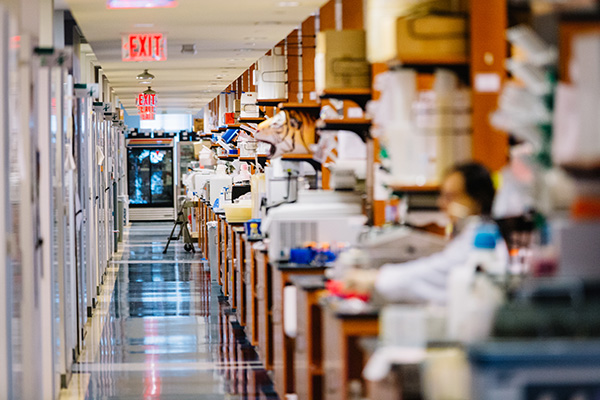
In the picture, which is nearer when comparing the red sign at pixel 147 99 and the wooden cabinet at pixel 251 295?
the wooden cabinet at pixel 251 295

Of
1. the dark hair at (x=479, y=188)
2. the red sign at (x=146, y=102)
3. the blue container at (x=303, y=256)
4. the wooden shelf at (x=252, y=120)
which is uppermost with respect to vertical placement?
the red sign at (x=146, y=102)

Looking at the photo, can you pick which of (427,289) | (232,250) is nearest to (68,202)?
(232,250)

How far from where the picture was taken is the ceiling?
9.38 m

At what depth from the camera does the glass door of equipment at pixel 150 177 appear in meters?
28.7

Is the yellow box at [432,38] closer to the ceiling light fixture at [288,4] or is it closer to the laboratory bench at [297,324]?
the laboratory bench at [297,324]

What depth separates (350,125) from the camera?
657 centimetres

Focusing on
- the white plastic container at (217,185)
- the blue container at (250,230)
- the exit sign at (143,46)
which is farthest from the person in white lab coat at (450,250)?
the white plastic container at (217,185)

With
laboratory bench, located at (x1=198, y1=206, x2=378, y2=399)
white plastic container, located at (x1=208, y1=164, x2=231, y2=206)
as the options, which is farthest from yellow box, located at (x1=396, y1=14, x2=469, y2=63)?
white plastic container, located at (x1=208, y1=164, x2=231, y2=206)

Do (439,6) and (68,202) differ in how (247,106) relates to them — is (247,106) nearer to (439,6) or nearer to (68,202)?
(68,202)

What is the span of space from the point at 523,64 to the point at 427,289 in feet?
3.28

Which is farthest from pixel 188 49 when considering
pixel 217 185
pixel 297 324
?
pixel 297 324

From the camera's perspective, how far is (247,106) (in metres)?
13.3

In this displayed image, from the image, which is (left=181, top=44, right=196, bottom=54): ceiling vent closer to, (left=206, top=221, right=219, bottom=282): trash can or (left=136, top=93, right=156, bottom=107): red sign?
(left=206, top=221, right=219, bottom=282): trash can

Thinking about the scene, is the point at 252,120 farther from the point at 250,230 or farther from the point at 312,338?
the point at 312,338
